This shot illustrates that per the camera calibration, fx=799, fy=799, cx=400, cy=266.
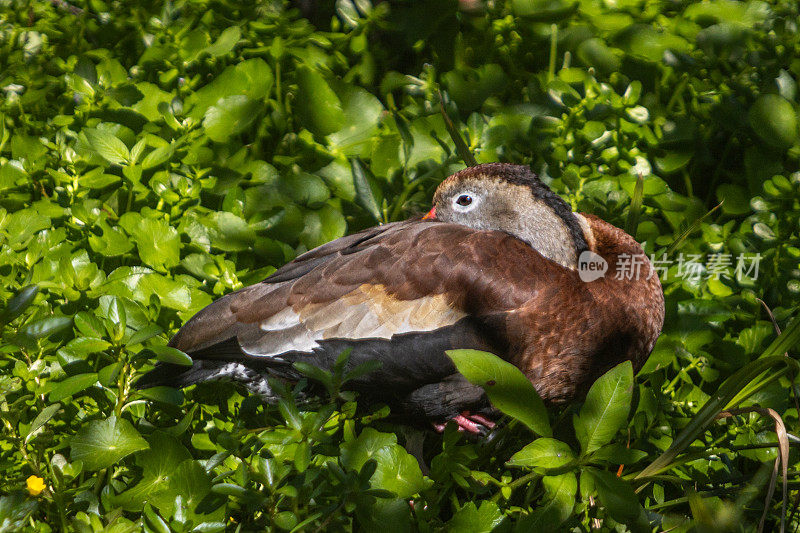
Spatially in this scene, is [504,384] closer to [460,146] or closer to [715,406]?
[715,406]

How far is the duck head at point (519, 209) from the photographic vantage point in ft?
8.50

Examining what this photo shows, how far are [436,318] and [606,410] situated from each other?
73 cm

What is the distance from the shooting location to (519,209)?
2.64 m

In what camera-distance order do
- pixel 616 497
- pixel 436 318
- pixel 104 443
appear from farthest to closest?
pixel 436 318 → pixel 104 443 → pixel 616 497

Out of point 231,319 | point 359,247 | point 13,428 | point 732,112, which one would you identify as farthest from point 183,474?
point 732,112

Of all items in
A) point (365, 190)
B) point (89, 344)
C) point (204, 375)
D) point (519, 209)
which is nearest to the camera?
point (89, 344)

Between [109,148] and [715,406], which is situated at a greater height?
[109,148]

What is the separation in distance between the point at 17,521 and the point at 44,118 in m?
2.37

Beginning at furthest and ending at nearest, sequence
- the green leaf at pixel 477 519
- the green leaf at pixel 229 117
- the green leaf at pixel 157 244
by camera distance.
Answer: the green leaf at pixel 229 117 → the green leaf at pixel 157 244 → the green leaf at pixel 477 519

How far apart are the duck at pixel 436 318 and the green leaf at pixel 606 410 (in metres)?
0.59

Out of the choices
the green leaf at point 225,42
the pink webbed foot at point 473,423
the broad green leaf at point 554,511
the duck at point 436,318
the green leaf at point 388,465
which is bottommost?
the pink webbed foot at point 473,423

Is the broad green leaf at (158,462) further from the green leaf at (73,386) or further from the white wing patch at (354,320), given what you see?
the white wing patch at (354,320)

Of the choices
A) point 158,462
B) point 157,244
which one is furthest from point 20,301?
point 157,244

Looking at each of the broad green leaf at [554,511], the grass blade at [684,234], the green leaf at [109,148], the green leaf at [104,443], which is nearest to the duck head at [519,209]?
the grass blade at [684,234]
